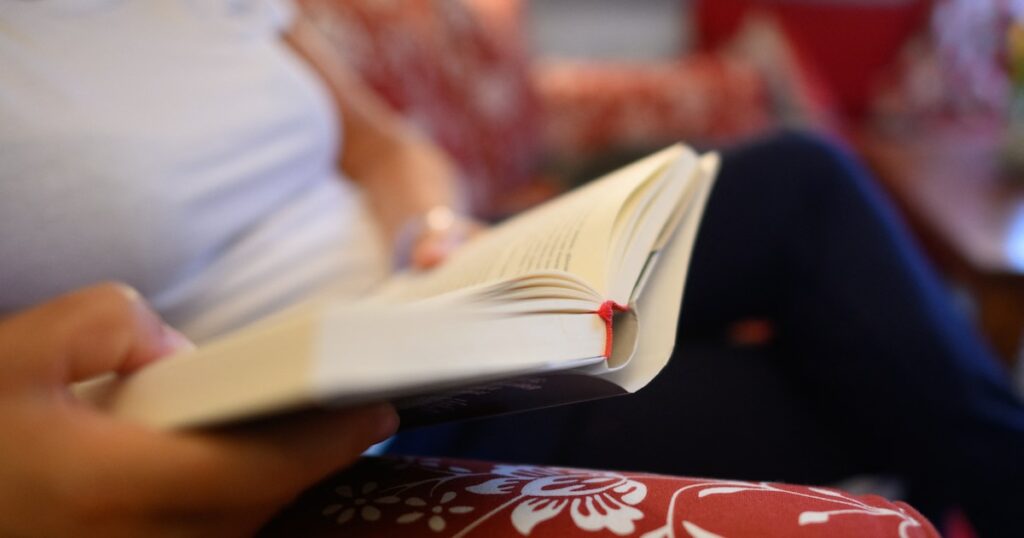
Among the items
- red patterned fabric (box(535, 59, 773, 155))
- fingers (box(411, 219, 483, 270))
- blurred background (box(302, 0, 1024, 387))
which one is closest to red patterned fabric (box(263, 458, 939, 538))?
fingers (box(411, 219, 483, 270))

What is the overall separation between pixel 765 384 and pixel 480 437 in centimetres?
29

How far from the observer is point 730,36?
200 centimetres

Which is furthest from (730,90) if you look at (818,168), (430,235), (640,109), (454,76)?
(430,235)

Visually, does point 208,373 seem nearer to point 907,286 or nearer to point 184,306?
point 184,306

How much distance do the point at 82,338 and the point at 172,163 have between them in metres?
0.26

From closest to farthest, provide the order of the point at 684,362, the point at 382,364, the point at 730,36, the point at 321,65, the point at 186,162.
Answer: the point at 382,364 < the point at 186,162 < the point at 684,362 < the point at 321,65 < the point at 730,36

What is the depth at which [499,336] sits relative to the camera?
0.28 metres

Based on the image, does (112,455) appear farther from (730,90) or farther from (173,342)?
(730,90)

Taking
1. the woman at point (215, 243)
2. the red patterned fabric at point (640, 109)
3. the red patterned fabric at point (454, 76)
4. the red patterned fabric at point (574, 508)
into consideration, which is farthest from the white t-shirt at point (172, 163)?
the red patterned fabric at point (640, 109)

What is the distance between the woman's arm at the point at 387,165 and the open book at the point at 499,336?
0.79ft

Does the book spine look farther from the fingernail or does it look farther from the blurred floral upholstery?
the blurred floral upholstery

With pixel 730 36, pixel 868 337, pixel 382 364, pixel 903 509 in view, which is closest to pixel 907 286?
pixel 868 337

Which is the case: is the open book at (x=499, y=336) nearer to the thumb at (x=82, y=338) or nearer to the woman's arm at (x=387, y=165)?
the thumb at (x=82, y=338)

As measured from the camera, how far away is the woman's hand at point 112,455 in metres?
0.26
